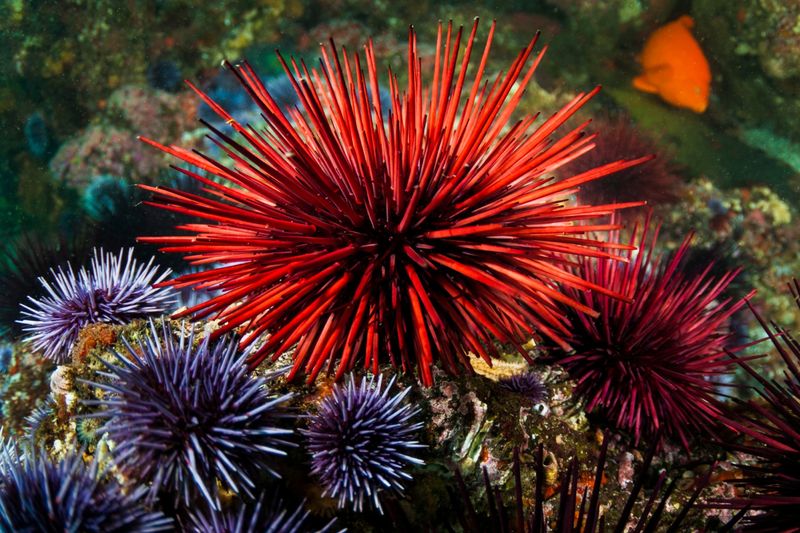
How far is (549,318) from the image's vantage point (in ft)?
7.07

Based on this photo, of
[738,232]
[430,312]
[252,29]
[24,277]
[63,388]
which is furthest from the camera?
[252,29]

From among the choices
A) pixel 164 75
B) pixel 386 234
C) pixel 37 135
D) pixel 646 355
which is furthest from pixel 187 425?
pixel 37 135

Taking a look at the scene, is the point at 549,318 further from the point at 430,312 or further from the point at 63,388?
the point at 63,388

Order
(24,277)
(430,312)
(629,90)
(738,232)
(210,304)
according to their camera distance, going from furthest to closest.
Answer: (629,90) < (738,232) < (24,277) < (210,304) < (430,312)

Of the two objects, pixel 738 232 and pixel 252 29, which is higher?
pixel 252 29

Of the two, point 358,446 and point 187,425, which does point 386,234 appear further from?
point 187,425

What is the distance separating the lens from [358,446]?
1905 millimetres

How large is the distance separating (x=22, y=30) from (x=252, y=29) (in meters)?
4.05

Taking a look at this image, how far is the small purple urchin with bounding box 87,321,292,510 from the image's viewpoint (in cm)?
170

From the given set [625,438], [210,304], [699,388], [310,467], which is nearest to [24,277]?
[210,304]

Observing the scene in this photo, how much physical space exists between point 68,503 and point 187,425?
40 centimetres

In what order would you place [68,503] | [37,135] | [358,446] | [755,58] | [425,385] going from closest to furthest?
[68,503]
[358,446]
[425,385]
[755,58]
[37,135]

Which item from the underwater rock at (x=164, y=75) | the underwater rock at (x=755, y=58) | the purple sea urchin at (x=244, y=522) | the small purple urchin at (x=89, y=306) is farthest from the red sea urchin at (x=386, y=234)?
the underwater rock at (x=755, y=58)

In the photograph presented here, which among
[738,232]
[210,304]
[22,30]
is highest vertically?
[22,30]
